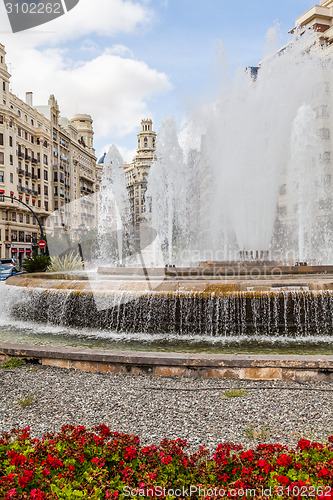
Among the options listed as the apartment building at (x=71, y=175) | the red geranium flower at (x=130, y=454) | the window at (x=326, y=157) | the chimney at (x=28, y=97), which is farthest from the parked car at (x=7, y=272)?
the chimney at (x=28, y=97)

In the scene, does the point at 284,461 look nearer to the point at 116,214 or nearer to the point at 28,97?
the point at 116,214

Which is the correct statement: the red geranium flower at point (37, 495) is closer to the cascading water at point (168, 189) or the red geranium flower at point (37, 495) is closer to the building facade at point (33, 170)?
the cascading water at point (168, 189)

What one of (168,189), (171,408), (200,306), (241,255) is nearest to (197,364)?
→ (171,408)

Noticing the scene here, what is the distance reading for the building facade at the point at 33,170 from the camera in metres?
51.5

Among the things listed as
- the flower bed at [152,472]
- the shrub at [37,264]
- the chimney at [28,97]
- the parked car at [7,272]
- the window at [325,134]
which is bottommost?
the flower bed at [152,472]

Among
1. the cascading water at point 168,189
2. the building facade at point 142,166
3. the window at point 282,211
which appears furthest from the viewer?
the building facade at point 142,166

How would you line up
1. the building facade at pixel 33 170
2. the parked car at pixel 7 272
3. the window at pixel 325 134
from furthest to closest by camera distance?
the building facade at pixel 33 170 → the window at pixel 325 134 → the parked car at pixel 7 272

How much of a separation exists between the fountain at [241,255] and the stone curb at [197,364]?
9.80 ft

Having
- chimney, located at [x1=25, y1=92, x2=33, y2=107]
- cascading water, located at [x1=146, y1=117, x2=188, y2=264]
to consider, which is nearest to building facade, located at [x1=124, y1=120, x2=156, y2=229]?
chimney, located at [x1=25, y1=92, x2=33, y2=107]

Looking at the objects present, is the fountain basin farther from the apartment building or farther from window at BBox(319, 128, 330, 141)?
the apartment building

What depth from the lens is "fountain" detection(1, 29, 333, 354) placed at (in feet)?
31.5

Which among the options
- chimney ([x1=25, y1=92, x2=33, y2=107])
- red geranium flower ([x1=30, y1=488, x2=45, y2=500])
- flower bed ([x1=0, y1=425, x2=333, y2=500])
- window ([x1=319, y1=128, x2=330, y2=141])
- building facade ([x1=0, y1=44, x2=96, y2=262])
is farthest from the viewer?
chimney ([x1=25, y1=92, x2=33, y2=107])

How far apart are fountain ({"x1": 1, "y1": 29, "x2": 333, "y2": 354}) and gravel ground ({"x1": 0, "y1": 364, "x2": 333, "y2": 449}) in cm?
348

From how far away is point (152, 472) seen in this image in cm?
306
